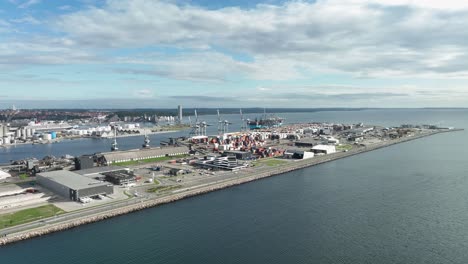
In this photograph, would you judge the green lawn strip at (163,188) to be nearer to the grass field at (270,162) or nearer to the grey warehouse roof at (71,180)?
the grey warehouse roof at (71,180)

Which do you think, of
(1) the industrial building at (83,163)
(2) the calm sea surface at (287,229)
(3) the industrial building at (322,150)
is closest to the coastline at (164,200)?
(2) the calm sea surface at (287,229)

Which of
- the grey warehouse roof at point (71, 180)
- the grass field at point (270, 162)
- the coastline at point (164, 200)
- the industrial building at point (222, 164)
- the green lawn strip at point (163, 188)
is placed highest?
the grey warehouse roof at point (71, 180)

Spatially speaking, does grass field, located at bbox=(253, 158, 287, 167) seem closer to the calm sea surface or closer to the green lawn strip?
the calm sea surface

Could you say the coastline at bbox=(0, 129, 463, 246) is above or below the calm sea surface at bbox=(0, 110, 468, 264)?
above

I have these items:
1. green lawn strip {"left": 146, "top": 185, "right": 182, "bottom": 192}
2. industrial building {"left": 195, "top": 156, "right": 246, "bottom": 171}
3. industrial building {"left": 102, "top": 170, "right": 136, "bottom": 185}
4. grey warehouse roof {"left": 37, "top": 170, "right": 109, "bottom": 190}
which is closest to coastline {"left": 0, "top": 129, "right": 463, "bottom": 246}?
green lawn strip {"left": 146, "top": 185, "right": 182, "bottom": 192}

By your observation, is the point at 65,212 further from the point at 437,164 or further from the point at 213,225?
the point at 437,164

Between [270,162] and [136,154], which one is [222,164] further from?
[136,154]
